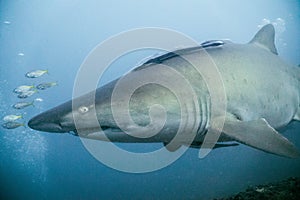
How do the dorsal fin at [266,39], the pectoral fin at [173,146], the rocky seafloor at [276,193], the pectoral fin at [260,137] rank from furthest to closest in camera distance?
1. the dorsal fin at [266,39]
2. the rocky seafloor at [276,193]
3. the pectoral fin at [173,146]
4. the pectoral fin at [260,137]

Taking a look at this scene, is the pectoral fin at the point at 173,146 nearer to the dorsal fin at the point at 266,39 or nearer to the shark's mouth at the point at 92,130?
the shark's mouth at the point at 92,130

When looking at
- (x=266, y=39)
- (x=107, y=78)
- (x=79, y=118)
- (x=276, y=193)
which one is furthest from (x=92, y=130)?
(x=107, y=78)

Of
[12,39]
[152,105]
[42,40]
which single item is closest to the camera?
[152,105]

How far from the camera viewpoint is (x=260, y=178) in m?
13.5

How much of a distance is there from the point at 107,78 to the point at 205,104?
6891 centimetres

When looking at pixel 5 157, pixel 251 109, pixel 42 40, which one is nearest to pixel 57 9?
pixel 42 40

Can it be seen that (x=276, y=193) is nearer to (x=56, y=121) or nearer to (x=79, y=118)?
(x=79, y=118)

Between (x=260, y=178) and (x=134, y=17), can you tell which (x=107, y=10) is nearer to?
(x=134, y=17)

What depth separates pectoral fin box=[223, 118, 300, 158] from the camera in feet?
7.71

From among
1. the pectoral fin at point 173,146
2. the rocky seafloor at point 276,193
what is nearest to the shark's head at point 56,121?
the pectoral fin at point 173,146

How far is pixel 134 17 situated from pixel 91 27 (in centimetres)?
1032

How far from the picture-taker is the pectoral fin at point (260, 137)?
7.71ft

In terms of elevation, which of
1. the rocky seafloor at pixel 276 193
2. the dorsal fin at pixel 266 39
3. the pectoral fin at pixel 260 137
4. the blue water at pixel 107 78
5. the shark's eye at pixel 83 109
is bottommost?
the blue water at pixel 107 78

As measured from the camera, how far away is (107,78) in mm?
70625
